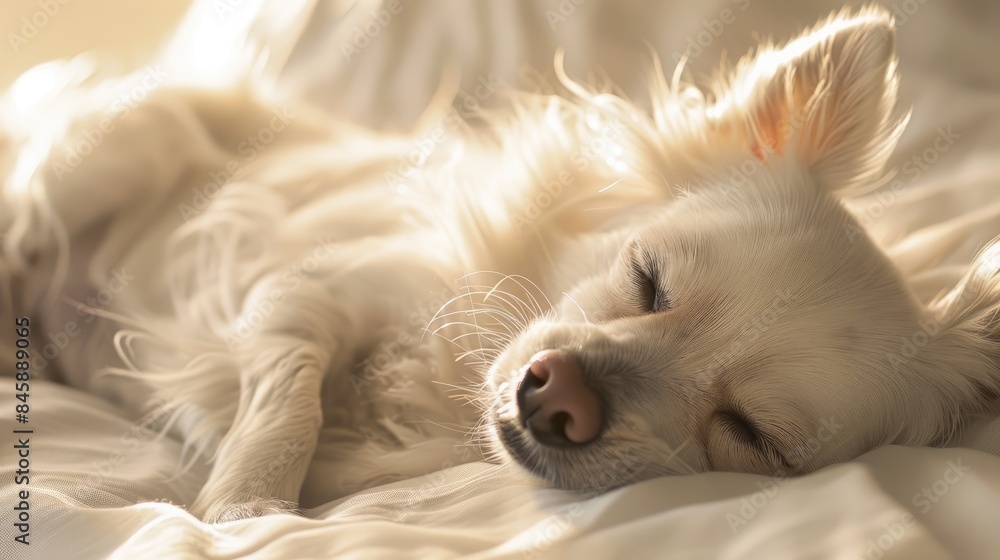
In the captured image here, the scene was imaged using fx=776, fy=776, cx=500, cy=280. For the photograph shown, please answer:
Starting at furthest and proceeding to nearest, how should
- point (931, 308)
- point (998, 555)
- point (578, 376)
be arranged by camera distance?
point (931, 308) → point (578, 376) → point (998, 555)

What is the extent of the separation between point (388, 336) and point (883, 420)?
102 centimetres

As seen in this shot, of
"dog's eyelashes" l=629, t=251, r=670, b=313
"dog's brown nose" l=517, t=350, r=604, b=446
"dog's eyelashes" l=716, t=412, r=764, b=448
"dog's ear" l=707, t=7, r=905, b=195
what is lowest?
"dog's eyelashes" l=716, t=412, r=764, b=448

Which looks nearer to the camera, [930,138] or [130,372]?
[130,372]

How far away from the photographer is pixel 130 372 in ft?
5.69

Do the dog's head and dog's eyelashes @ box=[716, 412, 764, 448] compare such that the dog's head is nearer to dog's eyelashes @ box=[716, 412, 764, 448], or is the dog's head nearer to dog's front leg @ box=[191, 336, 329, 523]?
dog's eyelashes @ box=[716, 412, 764, 448]

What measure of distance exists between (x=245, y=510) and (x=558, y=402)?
559mm

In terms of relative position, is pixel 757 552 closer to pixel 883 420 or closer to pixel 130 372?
pixel 883 420

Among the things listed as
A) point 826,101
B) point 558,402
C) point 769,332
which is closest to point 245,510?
point 558,402

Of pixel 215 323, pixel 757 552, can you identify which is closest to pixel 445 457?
pixel 215 323

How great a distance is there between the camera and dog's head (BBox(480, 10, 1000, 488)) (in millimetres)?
1271

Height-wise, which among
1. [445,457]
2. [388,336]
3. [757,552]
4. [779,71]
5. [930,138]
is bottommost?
[445,457]

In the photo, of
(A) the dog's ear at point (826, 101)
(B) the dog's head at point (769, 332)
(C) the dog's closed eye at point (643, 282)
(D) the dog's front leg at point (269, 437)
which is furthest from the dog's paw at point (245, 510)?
(A) the dog's ear at point (826, 101)

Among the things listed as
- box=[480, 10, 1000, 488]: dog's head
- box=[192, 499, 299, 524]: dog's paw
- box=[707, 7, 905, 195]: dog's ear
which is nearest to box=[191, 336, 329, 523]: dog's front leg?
box=[192, 499, 299, 524]: dog's paw

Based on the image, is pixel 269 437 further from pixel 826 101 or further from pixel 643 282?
pixel 826 101
